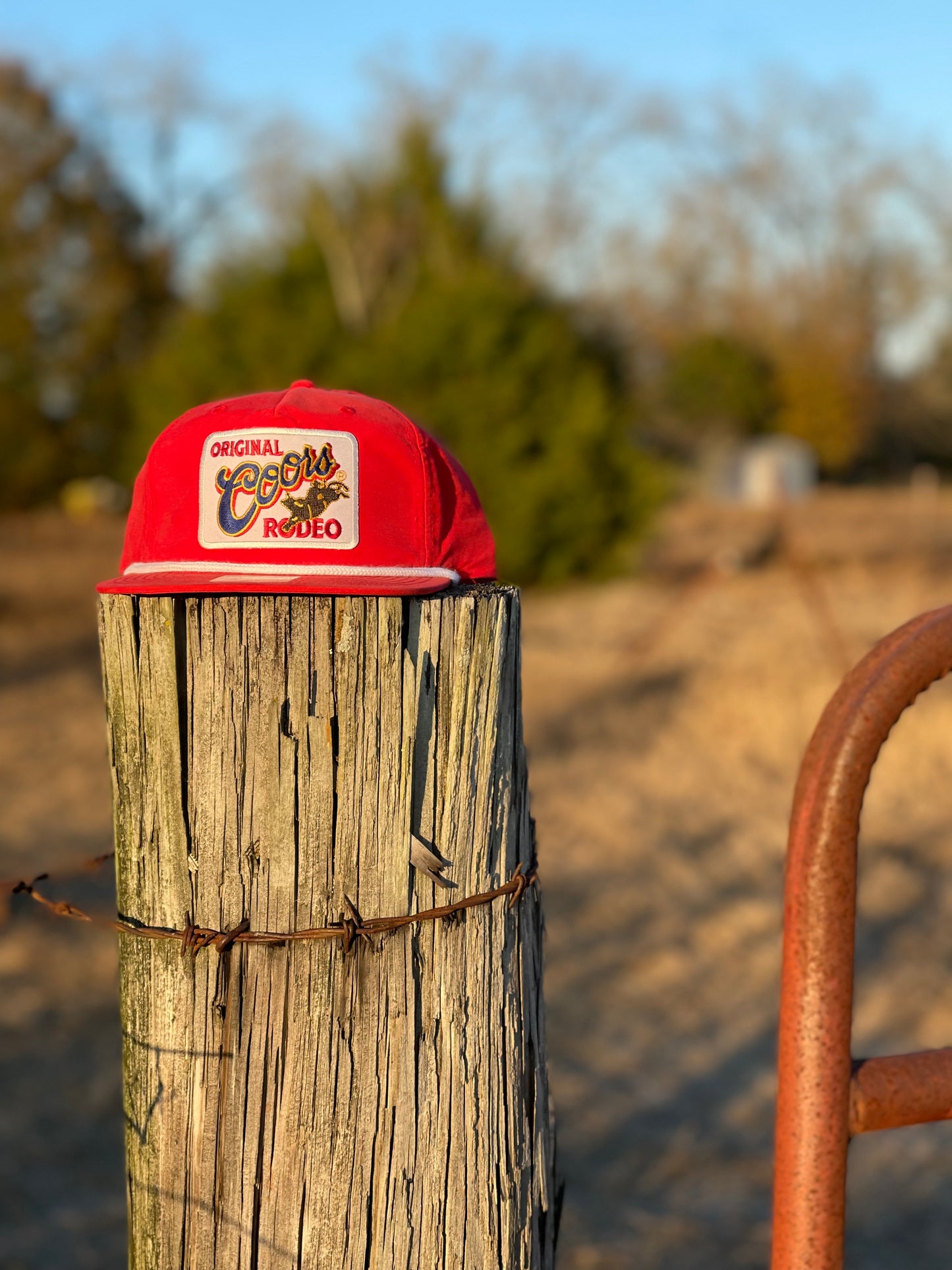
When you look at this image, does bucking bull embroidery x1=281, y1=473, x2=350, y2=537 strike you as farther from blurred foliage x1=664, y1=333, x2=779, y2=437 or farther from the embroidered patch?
blurred foliage x1=664, y1=333, x2=779, y2=437

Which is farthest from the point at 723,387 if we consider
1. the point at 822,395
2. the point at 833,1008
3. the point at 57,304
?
the point at 833,1008

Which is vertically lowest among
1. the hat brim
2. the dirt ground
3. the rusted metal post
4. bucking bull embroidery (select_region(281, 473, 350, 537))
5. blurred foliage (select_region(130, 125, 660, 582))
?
the dirt ground

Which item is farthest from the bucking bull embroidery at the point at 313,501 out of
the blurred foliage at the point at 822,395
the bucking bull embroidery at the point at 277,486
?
the blurred foliage at the point at 822,395

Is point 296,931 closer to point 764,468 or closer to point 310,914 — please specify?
point 310,914

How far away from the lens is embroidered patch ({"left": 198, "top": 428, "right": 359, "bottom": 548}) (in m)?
1.38

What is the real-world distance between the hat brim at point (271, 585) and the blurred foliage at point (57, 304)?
11.7 m

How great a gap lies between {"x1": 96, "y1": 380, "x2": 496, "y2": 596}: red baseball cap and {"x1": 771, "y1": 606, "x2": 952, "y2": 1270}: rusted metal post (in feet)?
1.56

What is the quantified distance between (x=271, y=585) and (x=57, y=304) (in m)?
12.8

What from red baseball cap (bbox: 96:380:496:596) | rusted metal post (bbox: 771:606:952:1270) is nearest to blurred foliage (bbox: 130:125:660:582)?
red baseball cap (bbox: 96:380:496:596)

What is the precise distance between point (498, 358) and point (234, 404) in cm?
1046

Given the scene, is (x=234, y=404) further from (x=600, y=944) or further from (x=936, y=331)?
(x=936, y=331)

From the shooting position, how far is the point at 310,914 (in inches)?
50.0

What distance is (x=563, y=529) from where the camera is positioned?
11.7m

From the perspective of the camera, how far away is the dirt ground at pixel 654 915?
3.74 metres
